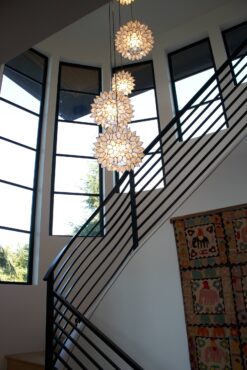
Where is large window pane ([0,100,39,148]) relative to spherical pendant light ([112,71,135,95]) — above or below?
above

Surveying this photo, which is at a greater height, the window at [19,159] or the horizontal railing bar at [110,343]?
the window at [19,159]

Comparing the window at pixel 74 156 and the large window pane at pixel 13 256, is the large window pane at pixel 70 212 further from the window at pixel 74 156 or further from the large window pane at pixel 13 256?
the large window pane at pixel 13 256

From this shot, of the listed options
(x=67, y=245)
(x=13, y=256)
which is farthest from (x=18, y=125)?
(x=67, y=245)

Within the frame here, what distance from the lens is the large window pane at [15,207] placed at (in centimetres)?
435

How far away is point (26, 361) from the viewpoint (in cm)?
315

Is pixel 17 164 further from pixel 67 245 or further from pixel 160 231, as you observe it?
pixel 160 231

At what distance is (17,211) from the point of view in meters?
4.50

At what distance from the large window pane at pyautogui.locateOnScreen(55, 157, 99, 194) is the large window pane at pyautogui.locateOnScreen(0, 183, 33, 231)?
528 millimetres

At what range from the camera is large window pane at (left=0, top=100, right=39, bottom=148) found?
15.9 ft

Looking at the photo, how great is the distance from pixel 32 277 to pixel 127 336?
202 cm

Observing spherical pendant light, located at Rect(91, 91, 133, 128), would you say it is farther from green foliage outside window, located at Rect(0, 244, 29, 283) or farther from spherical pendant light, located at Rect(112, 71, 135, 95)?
green foliage outside window, located at Rect(0, 244, 29, 283)

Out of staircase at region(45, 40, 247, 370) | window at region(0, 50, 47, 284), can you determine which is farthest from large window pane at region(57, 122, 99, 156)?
staircase at region(45, 40, 247, 370)

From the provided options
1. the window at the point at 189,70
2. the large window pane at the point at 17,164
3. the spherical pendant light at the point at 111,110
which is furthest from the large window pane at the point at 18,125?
the window at the point at 189,70

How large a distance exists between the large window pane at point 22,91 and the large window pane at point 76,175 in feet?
3.55
